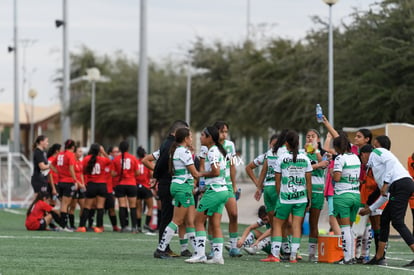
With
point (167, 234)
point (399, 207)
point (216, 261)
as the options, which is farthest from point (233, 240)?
point (399, 207)

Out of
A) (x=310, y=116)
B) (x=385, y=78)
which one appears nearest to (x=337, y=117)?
(x=385, y=78)

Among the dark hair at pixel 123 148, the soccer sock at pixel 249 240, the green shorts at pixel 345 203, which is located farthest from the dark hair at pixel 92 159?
the green shorts at pixel 345 203

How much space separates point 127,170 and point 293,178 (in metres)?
8.64

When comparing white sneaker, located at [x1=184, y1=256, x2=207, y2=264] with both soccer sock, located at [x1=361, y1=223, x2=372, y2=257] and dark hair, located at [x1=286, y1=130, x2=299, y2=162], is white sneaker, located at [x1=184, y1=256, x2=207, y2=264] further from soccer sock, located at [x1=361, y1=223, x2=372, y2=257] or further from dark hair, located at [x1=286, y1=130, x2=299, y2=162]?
soccer sock, located at [x1=361, y1=223, x2=372, y2=257]

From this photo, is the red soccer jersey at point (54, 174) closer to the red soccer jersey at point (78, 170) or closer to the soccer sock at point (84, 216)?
the red soccer jersey at point (78, 170)

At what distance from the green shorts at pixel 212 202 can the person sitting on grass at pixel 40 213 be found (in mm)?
9103

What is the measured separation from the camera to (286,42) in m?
47.6

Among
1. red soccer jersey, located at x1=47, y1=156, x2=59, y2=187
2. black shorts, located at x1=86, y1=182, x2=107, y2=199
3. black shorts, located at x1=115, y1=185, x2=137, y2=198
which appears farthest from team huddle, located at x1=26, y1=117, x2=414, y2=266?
red soccer jersey, located at x1=47, y1=156, x2=59, y2=187

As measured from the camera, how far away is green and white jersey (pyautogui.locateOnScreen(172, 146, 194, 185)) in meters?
15.0

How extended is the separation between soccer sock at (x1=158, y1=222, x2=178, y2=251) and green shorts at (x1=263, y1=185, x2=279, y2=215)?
1765 millimetres

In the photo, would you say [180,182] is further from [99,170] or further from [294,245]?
[99,170]

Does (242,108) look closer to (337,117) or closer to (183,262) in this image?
(337,117)

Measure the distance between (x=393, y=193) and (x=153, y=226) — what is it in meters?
10.6

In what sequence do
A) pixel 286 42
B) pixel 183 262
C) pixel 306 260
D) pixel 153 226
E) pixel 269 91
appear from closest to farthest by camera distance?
pixel 183 262
pixel 306 260
pixel 153 226
pixel 269 91
pixel 286 42
